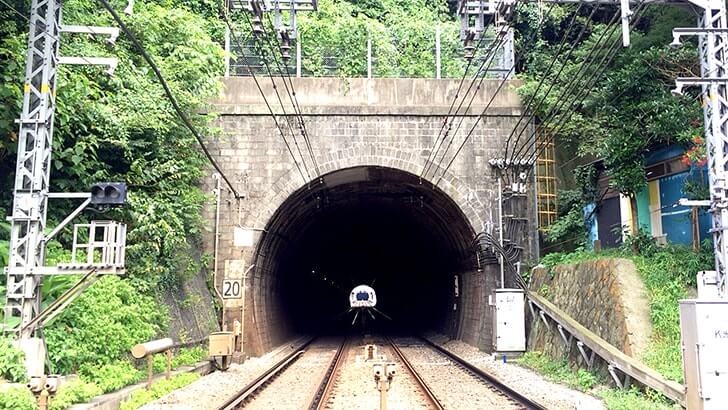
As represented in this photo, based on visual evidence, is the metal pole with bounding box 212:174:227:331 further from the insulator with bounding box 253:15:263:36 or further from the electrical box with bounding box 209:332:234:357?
the insulator with bounding box 253:15:263:36

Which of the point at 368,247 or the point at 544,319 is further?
the point at 368,247

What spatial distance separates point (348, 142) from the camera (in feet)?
54.5

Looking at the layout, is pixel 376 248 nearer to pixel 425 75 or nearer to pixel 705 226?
pixel 425 75

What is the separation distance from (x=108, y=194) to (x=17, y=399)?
248 cm

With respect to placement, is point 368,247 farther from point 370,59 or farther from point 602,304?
point 602,304

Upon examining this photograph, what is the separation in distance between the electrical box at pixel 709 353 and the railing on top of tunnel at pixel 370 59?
1079 cm

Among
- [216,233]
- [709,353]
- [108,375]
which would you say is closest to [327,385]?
[108,375]

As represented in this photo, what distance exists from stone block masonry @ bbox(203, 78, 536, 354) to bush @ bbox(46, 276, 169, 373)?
5.54 metres

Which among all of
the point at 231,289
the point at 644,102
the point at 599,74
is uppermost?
the point at 599,74

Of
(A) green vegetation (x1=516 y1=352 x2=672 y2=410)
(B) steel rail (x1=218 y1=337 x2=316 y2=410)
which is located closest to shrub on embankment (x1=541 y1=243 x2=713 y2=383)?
(A) green vegetation (x1=516 y1=352 x2=672 y2=410)

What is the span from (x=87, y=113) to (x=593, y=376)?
31.6 feet

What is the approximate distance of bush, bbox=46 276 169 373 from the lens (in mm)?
8383

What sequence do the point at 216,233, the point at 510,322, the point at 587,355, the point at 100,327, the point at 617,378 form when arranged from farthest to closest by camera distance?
1. the point at 216,233
2. the point at 510,322
3. the point at 587,355
4. the point at 617,378
5. the point at 100,327

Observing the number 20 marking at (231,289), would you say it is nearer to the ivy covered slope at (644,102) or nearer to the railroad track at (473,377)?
the railroad track at (473,377)
